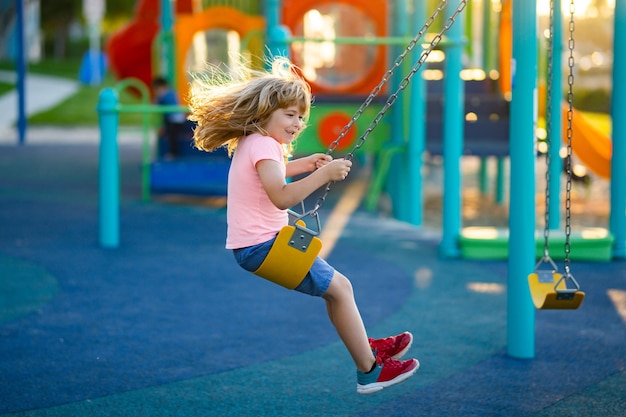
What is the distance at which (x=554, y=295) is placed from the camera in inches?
158

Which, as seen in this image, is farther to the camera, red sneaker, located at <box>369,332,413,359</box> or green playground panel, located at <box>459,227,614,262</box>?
green playground panel, located at <box>459,227,614,262</box>

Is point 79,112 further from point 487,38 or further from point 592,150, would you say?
point 592,150

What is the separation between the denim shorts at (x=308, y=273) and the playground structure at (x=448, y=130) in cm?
139

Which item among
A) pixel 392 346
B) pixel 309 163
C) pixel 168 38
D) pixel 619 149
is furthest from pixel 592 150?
pixel 309 163

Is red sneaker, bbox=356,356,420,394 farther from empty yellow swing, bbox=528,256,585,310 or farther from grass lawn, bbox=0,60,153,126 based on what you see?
grass lawn, bbox=0,60,153,126

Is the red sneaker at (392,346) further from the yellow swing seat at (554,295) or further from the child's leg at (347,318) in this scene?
the yellow swing seat at (554,295)

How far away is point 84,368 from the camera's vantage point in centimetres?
440

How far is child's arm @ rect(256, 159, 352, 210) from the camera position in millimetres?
3387

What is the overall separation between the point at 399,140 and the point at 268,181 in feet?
20.4

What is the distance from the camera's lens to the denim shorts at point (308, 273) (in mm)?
3562

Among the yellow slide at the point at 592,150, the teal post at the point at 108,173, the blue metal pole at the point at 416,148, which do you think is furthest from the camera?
the yellow slide at the point at 592,150

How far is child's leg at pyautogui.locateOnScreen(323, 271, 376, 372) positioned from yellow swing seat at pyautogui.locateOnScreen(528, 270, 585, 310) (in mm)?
821

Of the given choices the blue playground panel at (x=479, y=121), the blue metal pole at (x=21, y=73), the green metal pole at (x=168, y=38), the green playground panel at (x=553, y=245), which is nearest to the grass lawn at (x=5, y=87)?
the blue metal pole at (x=21, y=73)

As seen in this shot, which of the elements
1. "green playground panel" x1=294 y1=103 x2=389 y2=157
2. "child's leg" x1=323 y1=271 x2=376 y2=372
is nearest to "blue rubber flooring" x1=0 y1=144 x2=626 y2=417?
"child's leg" x1=323 y1=271 x2=376 y2=372
